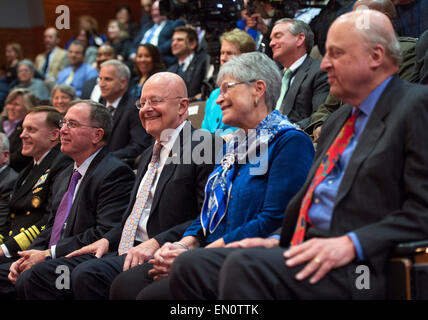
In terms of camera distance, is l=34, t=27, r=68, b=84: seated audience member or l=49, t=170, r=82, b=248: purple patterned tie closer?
l=49, t=170, r=82, b=248: purple patterned tie

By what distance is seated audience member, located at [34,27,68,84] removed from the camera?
7.34 m

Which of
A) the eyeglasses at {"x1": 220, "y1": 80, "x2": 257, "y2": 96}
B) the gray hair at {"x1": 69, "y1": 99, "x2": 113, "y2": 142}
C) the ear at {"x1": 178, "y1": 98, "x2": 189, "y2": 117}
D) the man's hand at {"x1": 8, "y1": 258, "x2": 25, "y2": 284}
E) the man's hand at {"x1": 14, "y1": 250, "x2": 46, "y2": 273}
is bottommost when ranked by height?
the man's hand at {"x1": 8, "y1": 258, "x2": 25, "y2": 284}

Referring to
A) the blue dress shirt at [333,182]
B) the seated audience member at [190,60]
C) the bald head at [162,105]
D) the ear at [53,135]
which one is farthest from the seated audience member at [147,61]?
the blue dress shirt at [333,182]

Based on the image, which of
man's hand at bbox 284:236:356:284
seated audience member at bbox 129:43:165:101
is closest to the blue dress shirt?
man's hand at bbox 284:236:356:284

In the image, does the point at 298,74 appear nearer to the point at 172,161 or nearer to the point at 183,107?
the point at 183,107

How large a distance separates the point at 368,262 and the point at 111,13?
7.25m

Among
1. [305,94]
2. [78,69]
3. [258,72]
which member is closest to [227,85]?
[258,72]

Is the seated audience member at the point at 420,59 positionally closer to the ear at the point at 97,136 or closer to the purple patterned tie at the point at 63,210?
the ear at the point at 97,136

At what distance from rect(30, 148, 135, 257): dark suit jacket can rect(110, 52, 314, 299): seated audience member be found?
553 millimetres

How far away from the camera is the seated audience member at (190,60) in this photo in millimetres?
4953

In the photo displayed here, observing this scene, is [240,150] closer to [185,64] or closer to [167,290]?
[167,290]

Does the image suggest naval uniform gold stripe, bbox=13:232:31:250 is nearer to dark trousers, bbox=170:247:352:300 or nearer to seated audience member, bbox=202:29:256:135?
seated audience member, bbox=202:29:256:135

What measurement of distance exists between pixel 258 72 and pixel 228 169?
0.37 meters
